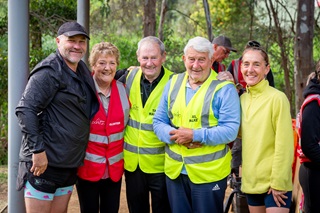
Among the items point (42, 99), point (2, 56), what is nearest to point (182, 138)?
point (42, 99)

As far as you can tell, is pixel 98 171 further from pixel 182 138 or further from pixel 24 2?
pixel 24 2

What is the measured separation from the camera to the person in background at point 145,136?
13.3ft

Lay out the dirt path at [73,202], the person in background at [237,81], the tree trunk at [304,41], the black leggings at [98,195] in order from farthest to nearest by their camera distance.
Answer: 1. the tree trunk at [304,41]
2. the dirt path at [73,202]
3. the person in background at [237,81]
4. the black leggings at [98,195]

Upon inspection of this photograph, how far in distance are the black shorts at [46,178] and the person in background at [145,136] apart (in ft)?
2.04

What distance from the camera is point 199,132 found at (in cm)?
362

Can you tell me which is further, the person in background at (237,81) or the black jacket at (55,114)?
the person in background at (237,81)

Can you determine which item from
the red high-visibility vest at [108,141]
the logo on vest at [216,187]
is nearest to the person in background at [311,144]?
the logo on vest at [216,187]

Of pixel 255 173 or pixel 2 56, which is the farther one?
pixel 2 56

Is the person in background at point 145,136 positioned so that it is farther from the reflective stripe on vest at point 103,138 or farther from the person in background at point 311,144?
the person in background at point 311,144

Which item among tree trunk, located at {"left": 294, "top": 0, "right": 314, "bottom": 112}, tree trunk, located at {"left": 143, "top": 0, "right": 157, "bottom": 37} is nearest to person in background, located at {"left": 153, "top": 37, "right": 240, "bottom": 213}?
tree trunk, located at {"left": 294, "top": 0, "right": 314, "bottom": 112}

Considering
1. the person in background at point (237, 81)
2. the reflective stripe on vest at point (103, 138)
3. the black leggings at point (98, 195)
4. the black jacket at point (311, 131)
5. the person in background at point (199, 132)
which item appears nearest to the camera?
the black jacket at point (311, 131)

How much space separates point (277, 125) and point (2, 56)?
6215 mm

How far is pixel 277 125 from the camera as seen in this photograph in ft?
11.5

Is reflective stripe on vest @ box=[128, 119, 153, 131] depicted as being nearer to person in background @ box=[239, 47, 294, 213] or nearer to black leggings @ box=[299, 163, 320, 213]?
person in background @ box=[239, 47, 294, 213]
